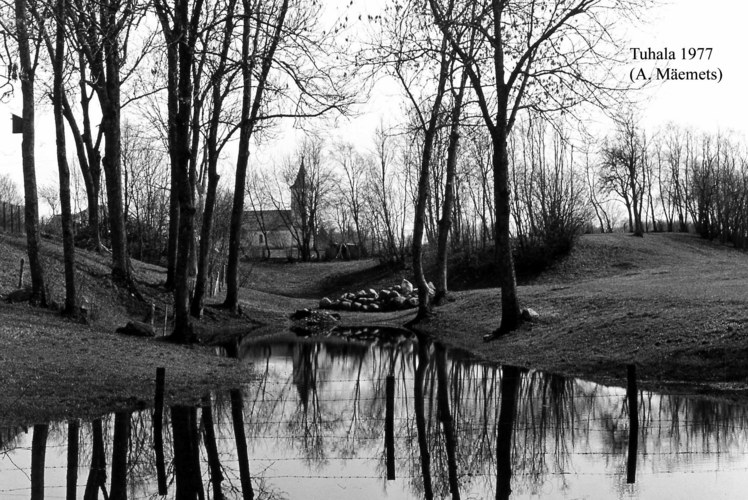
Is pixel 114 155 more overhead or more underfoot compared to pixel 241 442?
more overhead

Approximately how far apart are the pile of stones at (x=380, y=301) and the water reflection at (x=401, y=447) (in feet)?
81.7

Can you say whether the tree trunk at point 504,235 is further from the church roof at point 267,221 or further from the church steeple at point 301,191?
the church roof at point 267,221

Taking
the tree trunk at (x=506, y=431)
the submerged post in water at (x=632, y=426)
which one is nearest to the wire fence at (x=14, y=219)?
the tree trunk at (x=506, y=431)

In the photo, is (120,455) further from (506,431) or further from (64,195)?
(64,195)

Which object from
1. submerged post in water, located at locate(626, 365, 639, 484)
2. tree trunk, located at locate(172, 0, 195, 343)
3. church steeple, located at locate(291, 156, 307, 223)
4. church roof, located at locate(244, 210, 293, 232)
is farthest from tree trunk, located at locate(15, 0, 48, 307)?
church roof, located at locate(244, 210, 293, 232)

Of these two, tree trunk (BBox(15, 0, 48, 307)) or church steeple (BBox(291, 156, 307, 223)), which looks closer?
tree trunk (BBox(15, 0, 48, 307))

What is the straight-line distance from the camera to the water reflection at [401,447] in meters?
9.07

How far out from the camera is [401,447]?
435 inches

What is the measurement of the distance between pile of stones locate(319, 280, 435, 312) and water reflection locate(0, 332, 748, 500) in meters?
24.9

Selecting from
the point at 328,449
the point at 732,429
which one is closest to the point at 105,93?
the point at 328,449

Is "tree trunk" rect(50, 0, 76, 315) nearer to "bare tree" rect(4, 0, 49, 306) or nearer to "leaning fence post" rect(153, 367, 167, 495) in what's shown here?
"bare tree" rect(4, 0, 49, 306)

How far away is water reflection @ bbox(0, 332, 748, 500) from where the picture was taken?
9.07m

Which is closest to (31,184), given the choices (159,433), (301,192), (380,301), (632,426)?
(159,433)

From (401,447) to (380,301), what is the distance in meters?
31.9
